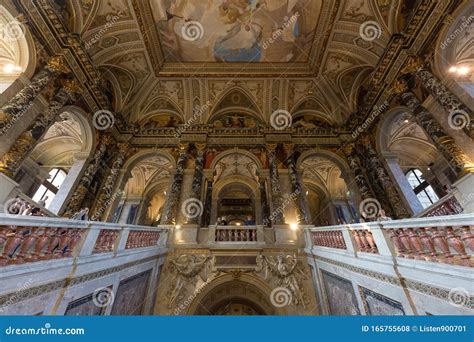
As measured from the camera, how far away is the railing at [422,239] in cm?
212

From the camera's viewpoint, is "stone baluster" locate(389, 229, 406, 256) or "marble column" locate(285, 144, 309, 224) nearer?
"stone baluster" locate(389, 229, 406, 256)

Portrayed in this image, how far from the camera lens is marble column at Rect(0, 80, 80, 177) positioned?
5.75 meters

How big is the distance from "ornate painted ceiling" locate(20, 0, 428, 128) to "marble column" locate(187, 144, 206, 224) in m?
1.99

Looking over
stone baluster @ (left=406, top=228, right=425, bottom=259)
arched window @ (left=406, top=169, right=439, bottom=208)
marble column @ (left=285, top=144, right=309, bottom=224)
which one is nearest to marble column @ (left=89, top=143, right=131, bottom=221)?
marble column @ (left=285, top=144, right=309, bottom=224)

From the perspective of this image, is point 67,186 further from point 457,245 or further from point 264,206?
point 457,245

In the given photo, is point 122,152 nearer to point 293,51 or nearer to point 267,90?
point 267,90

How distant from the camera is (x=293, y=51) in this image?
10.7 m

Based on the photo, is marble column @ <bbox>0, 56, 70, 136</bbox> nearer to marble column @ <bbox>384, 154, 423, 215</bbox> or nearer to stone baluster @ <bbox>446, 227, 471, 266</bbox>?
stone baluster @ <bbox>446, 227, 471, 266</bbox>

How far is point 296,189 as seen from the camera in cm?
953

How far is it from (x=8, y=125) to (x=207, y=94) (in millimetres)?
8489

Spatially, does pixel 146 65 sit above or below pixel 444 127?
above

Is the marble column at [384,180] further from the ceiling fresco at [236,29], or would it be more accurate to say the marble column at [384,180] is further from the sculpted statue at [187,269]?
the sculpted statue at [187,269]

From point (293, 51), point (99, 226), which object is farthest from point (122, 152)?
point (293, 51)

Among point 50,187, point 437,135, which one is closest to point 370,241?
point 437,135
